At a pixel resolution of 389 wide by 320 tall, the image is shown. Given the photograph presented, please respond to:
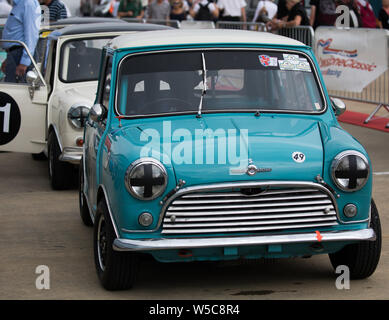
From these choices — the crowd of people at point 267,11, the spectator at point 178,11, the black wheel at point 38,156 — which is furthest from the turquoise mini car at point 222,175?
the spectator at point 178,11

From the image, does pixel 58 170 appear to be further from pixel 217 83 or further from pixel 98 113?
pixel 217 83

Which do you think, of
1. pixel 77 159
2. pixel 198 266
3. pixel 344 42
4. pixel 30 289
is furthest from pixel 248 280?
pixel 344 42

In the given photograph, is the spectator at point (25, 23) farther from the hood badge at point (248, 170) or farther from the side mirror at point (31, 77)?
the hood badge at point (248, 170)

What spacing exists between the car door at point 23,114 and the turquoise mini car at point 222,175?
3534 mm

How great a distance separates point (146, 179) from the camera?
5762mm

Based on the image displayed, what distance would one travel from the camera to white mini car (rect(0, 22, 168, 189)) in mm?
9641

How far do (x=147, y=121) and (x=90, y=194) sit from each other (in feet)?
3.67

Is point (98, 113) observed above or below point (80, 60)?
above

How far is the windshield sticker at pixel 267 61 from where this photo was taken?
6914 mm

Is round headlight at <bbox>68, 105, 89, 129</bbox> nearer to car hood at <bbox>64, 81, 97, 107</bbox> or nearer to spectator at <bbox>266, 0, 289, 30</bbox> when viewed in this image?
car hood at <bbox>64, 81, 97, 107</bbox>

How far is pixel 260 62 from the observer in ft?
22.7

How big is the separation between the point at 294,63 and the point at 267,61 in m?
0.20

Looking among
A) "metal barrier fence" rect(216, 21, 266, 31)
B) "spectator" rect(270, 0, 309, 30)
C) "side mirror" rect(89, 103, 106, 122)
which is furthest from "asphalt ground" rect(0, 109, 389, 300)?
"metal barrier fence" rect(216, 21, 266, 31)

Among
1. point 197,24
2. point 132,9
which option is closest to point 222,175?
point 197,24
